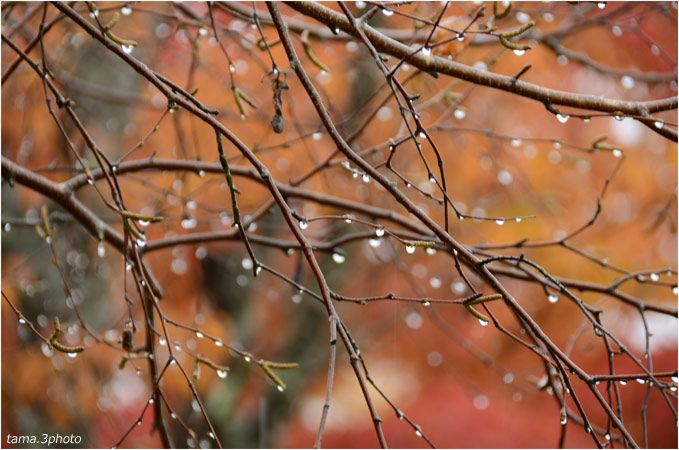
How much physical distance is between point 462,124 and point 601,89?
89 centimetres

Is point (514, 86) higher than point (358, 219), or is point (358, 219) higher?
point (514, 86)

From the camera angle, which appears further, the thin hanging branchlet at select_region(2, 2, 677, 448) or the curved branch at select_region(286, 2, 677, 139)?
the curved branch at select_region(286, 2, 677, 139)

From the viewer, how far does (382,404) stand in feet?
14.8

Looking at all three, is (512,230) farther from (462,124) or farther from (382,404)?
(382,404)

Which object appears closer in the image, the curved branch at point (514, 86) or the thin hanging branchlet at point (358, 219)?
the thin hanging branchlet at point (358, 219)

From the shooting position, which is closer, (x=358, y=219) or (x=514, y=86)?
(x=358, y=219)

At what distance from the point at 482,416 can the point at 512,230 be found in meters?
1.25

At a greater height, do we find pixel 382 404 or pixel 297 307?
pixel 297 307

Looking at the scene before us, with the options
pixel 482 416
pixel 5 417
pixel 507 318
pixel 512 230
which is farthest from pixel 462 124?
pixel 5 417

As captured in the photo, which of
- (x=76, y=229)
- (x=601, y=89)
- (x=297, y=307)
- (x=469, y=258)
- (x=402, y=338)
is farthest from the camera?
(x=402, y=338)

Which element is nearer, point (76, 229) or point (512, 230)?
point (76, 229)

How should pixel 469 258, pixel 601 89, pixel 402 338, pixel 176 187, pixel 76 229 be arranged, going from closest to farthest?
pixel 469 258 < pixel 176 187 < pixel 76 229 < pixel 601 89 < pixel 402 338

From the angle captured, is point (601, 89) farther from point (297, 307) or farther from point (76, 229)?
point (76, 229)

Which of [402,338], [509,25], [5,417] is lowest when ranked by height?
[5,417]
